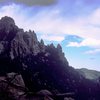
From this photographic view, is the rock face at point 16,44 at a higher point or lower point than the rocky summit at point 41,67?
higher

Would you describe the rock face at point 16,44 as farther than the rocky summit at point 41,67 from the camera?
Yes

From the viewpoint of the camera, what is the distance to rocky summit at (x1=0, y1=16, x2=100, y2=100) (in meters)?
161

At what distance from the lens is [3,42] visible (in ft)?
627

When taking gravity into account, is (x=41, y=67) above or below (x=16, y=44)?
below

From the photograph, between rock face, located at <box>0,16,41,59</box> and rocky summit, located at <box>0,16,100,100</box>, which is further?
rock face, located at <box>0,16,41,59</box>

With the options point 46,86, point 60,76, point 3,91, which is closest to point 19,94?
point 3,91

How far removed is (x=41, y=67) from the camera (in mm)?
175375

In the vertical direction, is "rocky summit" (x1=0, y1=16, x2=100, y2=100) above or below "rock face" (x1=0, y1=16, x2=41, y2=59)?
below

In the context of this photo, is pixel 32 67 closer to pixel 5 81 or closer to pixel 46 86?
pixel 46 86

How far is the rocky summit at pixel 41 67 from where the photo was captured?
160750 millimetres

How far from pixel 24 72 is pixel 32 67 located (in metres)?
6.79

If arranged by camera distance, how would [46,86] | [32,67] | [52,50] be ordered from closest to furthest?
[46,86] → [32,67] → [52,50]

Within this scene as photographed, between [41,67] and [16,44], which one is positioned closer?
[41,67]

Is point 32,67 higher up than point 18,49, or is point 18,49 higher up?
point 18,49
